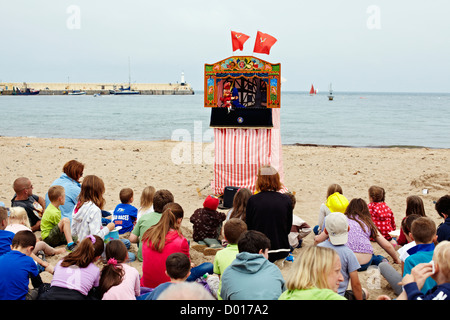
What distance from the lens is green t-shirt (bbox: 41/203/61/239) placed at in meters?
5.67

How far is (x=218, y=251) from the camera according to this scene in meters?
3.90

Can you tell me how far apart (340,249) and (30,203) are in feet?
15.2

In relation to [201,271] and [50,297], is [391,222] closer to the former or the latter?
[201,271]

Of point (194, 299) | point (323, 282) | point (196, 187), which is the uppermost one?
point (194, 299)

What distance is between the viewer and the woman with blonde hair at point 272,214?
471 cm

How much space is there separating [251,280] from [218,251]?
2.55 feet

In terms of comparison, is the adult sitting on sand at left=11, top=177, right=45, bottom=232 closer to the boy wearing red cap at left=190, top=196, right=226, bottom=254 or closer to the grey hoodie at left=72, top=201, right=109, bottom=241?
the grey hoodie at left=72, top=201, right=109, bottom=241

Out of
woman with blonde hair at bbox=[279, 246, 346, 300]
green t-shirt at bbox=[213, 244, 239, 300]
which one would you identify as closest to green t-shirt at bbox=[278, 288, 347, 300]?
woman with blonde hair at bbox=[279, 246, 346, 300]

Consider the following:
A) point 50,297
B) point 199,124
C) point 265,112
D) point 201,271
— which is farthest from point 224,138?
point 199,124

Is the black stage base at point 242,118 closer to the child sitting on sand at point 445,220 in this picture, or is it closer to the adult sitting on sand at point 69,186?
the adult sitting on sand at point 69,186

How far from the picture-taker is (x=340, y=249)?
152 inches

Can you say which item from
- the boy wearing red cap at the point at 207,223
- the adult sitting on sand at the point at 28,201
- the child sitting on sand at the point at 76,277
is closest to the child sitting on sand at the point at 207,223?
the boy wearing red cap at the point at 207,223

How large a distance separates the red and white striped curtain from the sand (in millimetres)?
856

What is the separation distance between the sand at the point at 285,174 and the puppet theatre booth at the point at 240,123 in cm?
100
